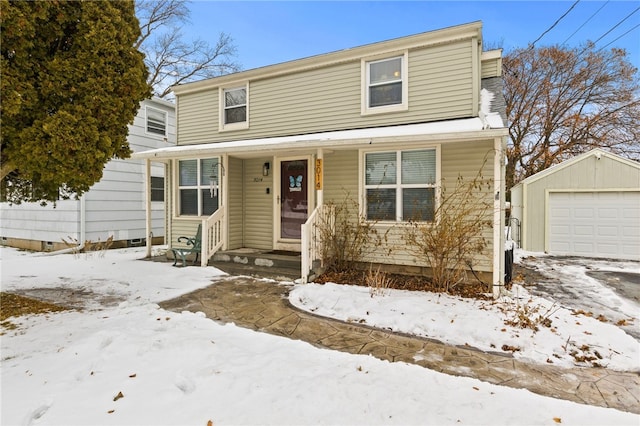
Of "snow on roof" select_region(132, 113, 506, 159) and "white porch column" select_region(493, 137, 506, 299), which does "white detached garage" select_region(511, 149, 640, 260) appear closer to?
"snow on roof" select_region(132, 113, 506, 159)

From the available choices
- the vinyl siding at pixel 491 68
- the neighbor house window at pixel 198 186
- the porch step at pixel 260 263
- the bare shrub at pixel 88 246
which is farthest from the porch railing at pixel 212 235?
the vinyl siding at pixel 491 68

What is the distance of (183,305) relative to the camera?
504 centimetres

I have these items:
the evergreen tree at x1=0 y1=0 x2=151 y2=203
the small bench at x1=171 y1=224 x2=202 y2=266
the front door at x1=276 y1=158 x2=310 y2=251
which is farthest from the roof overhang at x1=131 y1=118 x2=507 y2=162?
the evergreen tree at x1=0 y1=0 x2=151 y2=203

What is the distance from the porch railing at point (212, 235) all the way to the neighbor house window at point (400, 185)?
143 inches

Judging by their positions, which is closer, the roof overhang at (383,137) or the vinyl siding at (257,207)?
the roof overhang at (383,137)

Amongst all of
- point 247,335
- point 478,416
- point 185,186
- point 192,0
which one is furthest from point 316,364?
point 192,0

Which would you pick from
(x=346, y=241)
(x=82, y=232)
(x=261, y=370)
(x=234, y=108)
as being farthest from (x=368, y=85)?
(x=82, y=232)

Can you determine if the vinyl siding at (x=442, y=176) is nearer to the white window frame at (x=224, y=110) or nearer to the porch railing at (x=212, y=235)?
the porch railing at (x=212, y=235)

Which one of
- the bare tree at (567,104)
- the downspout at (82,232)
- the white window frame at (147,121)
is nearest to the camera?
the downspout at (82,232)

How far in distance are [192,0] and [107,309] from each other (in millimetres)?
20363

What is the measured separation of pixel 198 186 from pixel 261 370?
264 inches

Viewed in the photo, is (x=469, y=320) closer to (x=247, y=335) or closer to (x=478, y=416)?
(x=478, y=416)

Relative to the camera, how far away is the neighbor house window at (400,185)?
21.4 ft

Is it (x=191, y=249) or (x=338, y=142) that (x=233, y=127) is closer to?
(x=191, y=249)
